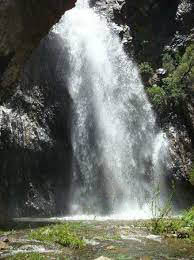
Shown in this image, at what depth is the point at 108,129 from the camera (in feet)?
78.4

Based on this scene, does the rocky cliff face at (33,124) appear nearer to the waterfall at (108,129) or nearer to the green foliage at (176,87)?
the waterfall at (108,129)

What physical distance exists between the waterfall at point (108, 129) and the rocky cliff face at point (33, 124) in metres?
0.90

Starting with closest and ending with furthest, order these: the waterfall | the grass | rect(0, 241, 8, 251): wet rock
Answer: rect(0, 241, 8, 251): wet rock
the grass
the waterfall

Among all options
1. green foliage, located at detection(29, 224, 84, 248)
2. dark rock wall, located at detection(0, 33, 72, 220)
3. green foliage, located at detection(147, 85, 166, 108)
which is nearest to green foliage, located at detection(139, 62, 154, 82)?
green foliage, located at detection(147, 85, 166, 108)

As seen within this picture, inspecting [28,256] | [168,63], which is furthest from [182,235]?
[168,63]

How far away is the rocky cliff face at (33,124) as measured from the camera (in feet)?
49.3

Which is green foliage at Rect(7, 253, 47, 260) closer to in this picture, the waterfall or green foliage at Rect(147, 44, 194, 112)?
the waterfall

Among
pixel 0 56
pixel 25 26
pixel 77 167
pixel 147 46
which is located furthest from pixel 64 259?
pixel 147 46

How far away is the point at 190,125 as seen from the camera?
79.7ft

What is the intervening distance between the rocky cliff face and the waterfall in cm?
90

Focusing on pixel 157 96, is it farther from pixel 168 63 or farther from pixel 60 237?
pixel 60 237

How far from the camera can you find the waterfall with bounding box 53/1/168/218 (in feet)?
70.0

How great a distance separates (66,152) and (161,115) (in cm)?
655

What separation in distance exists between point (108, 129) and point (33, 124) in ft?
14.9
